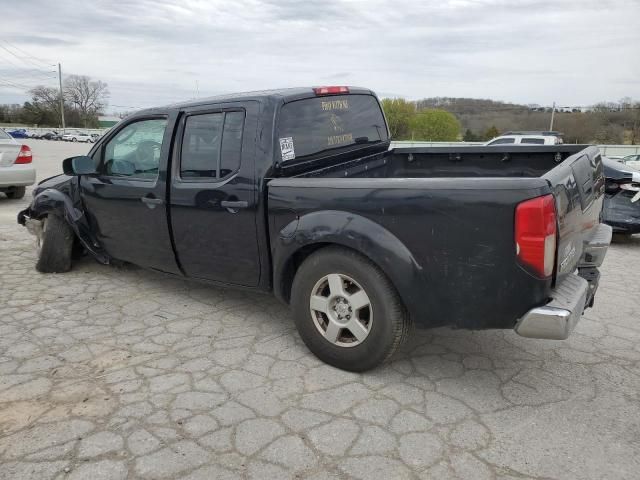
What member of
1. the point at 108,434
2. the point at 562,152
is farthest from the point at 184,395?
the point at 562,152

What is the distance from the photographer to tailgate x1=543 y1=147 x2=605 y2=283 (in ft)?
8.70

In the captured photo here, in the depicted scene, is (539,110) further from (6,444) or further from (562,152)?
(6,444)

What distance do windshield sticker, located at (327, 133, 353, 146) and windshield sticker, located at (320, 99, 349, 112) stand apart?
0.22 m

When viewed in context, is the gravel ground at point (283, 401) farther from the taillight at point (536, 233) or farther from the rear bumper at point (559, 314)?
the taillight at point (536, 233)

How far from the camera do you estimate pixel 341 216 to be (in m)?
3.06

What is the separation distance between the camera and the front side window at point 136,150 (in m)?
4.25

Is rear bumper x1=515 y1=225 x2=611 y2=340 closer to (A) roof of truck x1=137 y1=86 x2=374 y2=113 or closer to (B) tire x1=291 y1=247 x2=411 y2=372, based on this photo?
(B) tire x1=291 y1=247 x2=411 y2=372

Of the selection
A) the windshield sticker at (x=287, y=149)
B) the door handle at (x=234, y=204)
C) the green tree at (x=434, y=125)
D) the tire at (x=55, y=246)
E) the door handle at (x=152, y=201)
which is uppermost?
the green tree at (x=434, y=125)

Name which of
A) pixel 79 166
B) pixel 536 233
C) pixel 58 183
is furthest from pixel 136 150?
pixel 536 233

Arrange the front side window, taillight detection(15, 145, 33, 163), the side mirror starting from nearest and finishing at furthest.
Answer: the front side window
the side mirror
taillight detection(15, 145, 33, 163)

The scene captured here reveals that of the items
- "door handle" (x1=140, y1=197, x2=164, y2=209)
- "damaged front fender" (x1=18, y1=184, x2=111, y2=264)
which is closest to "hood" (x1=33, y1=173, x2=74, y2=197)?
"damaged front fender" (x1=18, y1=184, x2=111, y2=264)

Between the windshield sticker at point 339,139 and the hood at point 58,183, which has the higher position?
the windshield sticker at point 339,139

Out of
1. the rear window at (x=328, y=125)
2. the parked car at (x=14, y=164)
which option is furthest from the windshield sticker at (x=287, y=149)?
the parked car at (x=14, y=164)

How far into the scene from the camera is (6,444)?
2.57 m
